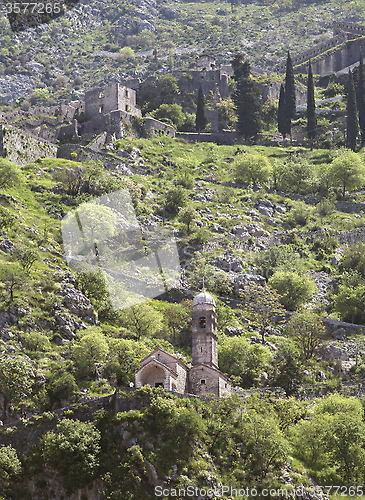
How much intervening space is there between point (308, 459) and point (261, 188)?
220ft

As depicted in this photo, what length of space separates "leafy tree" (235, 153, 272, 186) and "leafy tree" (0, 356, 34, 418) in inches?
2719

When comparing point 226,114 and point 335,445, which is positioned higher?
point 226,114

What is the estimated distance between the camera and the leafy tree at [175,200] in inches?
4193

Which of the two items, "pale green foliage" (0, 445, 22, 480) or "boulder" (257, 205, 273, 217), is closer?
"pale green foliage" (0, 445, 22, 480)

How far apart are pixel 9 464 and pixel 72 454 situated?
4673mm

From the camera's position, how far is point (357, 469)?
57219mm

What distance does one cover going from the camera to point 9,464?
50.5m

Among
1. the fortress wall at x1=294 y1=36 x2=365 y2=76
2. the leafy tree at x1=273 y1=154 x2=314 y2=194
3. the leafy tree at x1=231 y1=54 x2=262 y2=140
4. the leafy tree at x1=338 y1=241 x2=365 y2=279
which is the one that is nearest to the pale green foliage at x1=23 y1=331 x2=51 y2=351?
the leafy tree at x1=338 y1=241 x2=365 y2=279

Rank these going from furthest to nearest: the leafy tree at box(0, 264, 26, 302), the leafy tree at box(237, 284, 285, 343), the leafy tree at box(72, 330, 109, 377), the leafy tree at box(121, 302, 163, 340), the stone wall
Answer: the stone wall → the leafy tree at box(237, 284, 285, 343) → the leafy tree at box(121, 302, 163, 340) → the leafy tree at box(0, 264, 26, 302) → the leafy tree at box(72, 330, 109, 377)

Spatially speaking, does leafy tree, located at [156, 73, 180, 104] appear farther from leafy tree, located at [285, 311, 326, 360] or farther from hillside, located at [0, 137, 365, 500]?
leafy tree, located at [285, 311, 326, 360]

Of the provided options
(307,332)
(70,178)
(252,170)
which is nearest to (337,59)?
(252,170)

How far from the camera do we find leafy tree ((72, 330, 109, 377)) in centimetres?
6426

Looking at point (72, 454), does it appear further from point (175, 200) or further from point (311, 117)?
point (311, 117)

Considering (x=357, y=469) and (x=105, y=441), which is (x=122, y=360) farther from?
(x=357, y=469)
